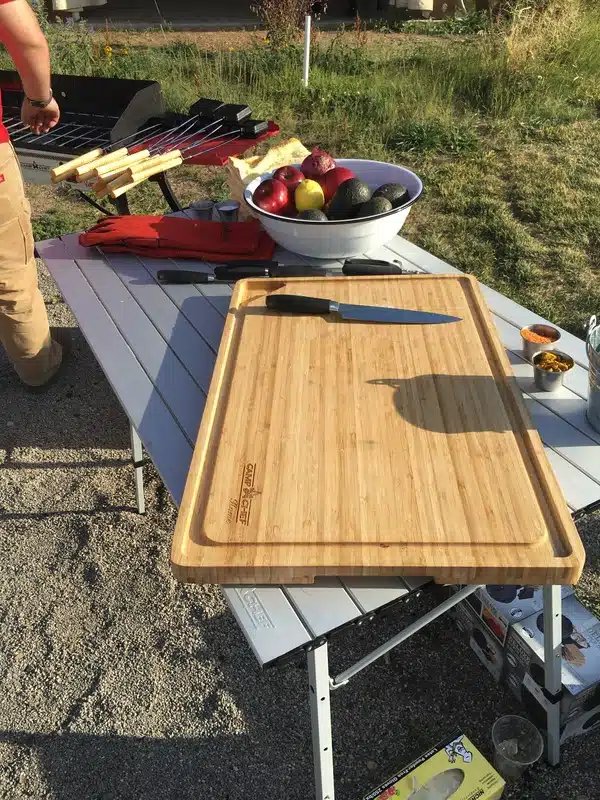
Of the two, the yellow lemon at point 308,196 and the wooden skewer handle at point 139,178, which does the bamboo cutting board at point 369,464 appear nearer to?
the yellow lemon at point 308,196

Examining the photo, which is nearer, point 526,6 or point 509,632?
point 509,632

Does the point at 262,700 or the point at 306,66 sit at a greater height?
the point at 306,66

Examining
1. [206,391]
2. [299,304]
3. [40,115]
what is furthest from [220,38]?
[206,391]

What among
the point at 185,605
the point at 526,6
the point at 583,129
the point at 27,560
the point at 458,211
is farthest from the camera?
the point at 526,6

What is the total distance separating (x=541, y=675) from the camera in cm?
189

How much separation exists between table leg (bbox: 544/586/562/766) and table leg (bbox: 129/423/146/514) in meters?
1.58

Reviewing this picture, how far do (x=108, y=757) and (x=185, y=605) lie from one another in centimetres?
56

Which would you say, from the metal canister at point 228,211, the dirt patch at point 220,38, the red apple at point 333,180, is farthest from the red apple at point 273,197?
the dirt patch at point 220,38

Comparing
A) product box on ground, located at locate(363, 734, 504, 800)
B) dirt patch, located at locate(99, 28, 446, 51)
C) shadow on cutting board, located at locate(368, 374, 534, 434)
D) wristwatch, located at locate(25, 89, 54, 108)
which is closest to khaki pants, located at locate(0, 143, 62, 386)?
wristwatch, located at locate(25, 89, 54, 108)

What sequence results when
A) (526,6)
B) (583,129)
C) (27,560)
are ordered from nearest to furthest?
(27,560), (583,129), (526,6)

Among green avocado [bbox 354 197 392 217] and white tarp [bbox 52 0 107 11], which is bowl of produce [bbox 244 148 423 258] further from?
white tarp [bbox 52 0 107 11]

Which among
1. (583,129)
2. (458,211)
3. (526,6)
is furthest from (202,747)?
(526,6)

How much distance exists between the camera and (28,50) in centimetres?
243

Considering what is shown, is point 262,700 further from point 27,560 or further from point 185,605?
point 27,560
